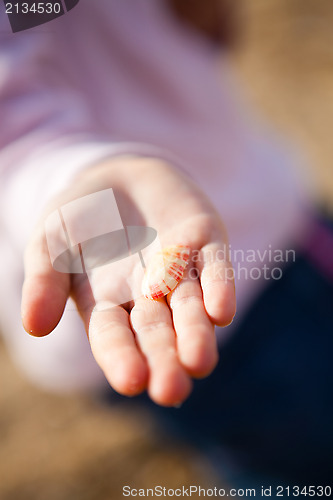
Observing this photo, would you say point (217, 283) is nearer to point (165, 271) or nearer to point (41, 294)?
point (165, 271)

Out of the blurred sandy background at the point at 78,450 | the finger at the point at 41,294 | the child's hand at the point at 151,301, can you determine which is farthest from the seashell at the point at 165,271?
the blurred sandy background at the point at 78,450

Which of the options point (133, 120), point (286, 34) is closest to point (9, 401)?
point (133, 120)

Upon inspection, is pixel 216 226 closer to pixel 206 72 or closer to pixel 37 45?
pixel 37 45

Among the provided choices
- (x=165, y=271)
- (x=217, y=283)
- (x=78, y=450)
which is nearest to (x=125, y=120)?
(x=165, y=271)

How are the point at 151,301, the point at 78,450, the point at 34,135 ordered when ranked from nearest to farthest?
the point at 151,301
the point at 34,135
the point at 78,450

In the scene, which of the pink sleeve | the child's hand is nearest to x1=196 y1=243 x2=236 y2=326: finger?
the child's hand

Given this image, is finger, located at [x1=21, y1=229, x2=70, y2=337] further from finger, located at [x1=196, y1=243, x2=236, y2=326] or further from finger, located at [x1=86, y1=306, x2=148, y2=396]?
finger, located at [x1=196, y1=243, x2=236, y2=326]

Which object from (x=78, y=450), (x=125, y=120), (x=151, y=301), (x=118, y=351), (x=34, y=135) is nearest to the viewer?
(x=118, y=351)
